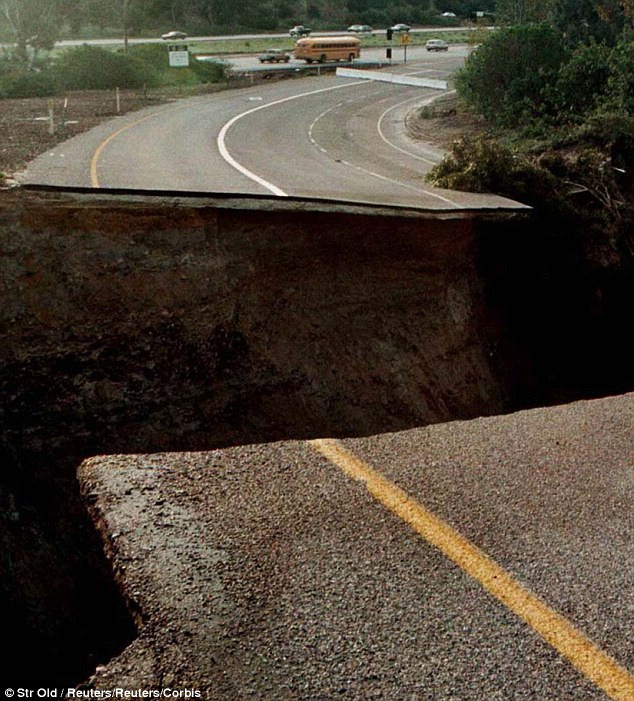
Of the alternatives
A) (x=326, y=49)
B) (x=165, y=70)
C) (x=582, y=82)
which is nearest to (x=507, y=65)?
(x=582, y=82)

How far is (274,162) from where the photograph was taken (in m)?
23.1

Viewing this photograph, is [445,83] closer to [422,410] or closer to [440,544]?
[422,410]

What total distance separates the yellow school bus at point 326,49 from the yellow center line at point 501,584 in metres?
53.0

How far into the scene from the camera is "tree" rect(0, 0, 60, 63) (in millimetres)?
47312

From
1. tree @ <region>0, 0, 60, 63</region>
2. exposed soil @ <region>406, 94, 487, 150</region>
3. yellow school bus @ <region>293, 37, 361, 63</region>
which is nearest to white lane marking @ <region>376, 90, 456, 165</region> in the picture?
exposed soil @ <region>406, 94, 487, 150</region>

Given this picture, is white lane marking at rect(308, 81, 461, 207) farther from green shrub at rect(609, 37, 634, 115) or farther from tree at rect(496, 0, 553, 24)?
tree at rect(496, 0, 553, 24)

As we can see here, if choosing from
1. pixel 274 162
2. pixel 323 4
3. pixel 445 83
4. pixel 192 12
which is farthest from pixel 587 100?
pixel 323 4

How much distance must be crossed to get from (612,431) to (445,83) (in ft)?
137

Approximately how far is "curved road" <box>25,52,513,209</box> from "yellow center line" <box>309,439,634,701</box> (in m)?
8.91

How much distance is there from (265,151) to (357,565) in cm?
2072

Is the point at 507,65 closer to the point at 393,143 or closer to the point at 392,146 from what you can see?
the point at 393,143

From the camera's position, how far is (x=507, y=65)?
33.8m

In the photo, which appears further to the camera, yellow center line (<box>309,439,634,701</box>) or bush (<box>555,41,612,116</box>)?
bush (<box>555,41,612,116</box>)

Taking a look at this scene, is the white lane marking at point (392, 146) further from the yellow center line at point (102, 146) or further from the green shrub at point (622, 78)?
the green shrub at point (622, 78)
